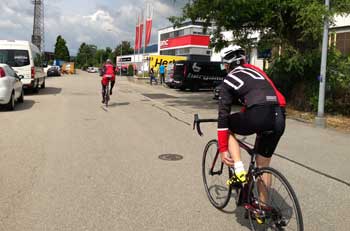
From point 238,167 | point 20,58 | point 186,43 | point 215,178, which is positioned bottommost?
point 215,178

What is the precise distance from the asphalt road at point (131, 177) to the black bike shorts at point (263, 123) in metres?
0.98

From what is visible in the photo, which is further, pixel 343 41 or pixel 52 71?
pixel 52 71

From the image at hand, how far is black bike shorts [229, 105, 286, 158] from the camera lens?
3740 millimetres

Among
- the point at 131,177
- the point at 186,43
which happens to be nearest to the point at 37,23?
the point at 186,43

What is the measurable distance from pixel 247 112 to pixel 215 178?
1.59 meters

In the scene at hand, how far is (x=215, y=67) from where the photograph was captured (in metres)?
28.6

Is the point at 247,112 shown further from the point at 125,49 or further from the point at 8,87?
the point at 125,49

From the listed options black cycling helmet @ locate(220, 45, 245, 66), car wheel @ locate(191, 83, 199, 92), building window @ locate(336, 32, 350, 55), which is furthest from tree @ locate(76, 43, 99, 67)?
black cycling helmet @ locate(220, 45, 245, 66)

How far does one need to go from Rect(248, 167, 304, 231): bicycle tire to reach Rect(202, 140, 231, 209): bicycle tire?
93cm

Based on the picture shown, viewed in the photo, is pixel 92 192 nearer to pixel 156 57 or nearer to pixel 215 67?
pixel 215 67

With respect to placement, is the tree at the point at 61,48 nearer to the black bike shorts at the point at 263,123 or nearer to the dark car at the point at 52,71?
the dark car at the point at 52,71

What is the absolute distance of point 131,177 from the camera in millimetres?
6188

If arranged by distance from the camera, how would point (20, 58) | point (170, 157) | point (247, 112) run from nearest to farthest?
point (247, 112), point (170, 157), point (20, 58)

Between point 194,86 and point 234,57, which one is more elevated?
point 234,57
